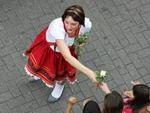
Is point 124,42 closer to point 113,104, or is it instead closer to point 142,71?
point 142,71

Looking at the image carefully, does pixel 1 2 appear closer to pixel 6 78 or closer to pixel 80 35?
pixel 6 78

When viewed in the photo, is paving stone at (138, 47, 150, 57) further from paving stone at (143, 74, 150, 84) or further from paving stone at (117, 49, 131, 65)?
paving stone at (143, 74, 150, 84)

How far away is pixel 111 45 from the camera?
6.74 meters

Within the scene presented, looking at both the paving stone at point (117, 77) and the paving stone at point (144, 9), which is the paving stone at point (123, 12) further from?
the paving stone at point (117, 77)

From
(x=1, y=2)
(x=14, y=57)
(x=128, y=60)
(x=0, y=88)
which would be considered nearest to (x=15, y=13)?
(x=1, y=2)

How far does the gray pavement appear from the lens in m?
6.21

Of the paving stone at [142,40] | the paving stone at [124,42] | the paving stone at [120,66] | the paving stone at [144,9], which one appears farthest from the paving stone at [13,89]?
the paving stone at [144,9]

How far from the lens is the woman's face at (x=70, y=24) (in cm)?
488

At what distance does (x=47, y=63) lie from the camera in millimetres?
5562

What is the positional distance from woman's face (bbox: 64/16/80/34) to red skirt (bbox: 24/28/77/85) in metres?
0.35

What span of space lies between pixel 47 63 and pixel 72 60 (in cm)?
87

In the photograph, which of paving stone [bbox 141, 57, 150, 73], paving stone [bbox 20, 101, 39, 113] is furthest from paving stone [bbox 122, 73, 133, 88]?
paving stone [bbox 20, 101, 39, 113]

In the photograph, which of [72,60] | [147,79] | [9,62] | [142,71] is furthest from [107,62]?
[72,60]

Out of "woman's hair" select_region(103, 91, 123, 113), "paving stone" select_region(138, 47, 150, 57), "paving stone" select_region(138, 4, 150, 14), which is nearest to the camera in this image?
"woman's hair" select_region(103, 91, 123, 113)
